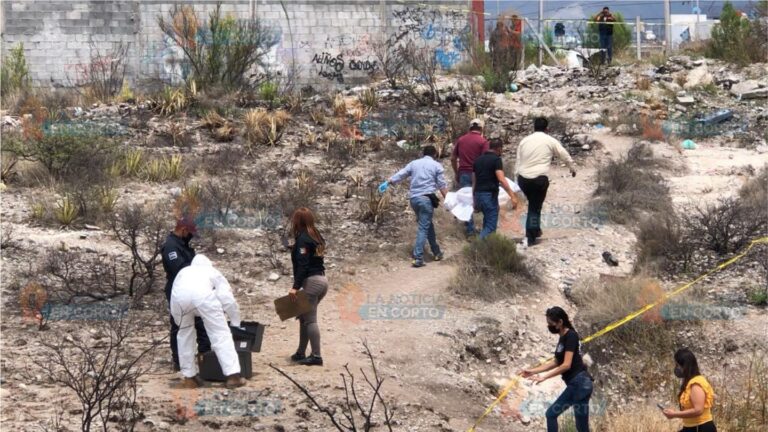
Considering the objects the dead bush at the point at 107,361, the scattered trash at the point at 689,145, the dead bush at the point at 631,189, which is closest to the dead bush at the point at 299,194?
the dead bush at the point at 631,189

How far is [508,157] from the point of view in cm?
1872

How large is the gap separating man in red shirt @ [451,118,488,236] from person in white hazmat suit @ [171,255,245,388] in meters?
5.33

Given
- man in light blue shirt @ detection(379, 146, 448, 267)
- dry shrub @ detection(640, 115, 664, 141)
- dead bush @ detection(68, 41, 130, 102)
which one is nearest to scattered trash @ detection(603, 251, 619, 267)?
man in light blue shirt @ detection(379, 146, 448, 267)

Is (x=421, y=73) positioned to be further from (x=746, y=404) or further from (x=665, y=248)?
(x=746, y=404)

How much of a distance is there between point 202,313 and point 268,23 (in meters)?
17.6

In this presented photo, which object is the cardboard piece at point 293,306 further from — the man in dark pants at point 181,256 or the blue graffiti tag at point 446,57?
the blue graffiti tag at point 446,57

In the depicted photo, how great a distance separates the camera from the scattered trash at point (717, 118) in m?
20.3

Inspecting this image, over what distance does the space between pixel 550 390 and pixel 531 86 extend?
1331cm

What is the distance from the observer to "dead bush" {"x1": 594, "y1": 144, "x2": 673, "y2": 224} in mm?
15656

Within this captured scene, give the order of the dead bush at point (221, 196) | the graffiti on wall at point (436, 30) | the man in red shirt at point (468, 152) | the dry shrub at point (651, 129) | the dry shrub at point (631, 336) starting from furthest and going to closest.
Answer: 1. the graffiti on wall at point (436, 30)
2. the dry shrub at point (651, 129)
3. the dead bush at point (221, 196)
4. the man in red shirt at point (468, 152)
5. the dry shrub at point (631, 336)

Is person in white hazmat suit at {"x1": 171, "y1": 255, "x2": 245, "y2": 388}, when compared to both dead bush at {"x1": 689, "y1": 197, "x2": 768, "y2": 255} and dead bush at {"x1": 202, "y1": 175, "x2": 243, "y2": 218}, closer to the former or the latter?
dead bush at {"x1": 202, "y1": 175, "x2": 243, "y2": 218}

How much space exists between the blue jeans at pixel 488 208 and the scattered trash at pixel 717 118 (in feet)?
27.0

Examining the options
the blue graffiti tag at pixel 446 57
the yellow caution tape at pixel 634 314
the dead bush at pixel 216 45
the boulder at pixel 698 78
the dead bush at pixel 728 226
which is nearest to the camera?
the yellow caution tape at pixel 634 314

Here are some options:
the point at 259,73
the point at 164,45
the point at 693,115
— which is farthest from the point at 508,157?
the point at 164,45
